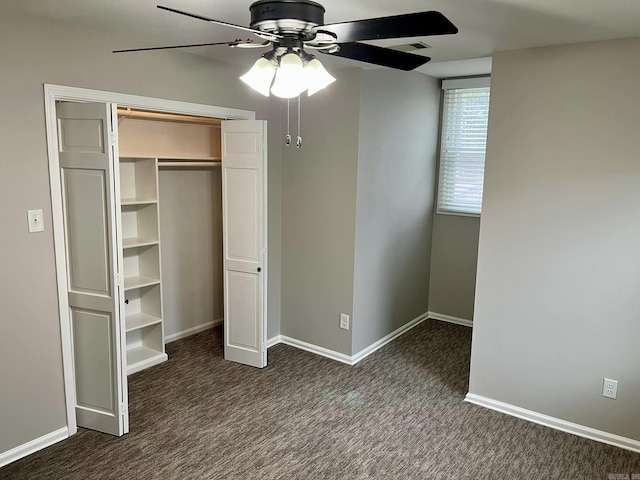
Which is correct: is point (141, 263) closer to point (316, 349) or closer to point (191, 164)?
point (191, 164)

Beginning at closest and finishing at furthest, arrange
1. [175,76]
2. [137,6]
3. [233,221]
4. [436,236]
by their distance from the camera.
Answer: [137,6]
[175,76]
[233,221]
[436,236]

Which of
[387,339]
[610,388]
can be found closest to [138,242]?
[387,339]

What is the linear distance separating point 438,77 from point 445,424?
10.6ft

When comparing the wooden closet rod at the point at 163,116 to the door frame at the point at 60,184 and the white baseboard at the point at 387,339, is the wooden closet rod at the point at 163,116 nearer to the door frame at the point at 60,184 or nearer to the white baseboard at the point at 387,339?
the door frame at the point at 60,184

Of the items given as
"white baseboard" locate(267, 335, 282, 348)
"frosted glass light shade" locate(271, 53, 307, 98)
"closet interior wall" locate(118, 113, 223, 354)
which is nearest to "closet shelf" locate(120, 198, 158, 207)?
"closet interior wall" locate(118, 113, 223, 354)

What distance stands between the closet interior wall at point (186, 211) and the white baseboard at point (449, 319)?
227cm

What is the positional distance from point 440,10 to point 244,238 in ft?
7.45

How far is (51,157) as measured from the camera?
2797 mm

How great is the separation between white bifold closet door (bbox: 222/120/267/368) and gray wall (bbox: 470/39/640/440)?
1.67 metres

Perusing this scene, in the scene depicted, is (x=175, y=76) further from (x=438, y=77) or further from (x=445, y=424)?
(x=445, y=424)

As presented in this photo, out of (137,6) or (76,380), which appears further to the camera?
(76,380)

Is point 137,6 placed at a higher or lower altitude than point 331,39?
higher

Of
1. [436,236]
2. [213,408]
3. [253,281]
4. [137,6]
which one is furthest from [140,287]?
[436,236]

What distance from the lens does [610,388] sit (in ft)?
A: 10.0
